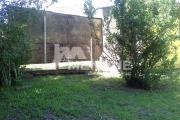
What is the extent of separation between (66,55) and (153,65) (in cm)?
521

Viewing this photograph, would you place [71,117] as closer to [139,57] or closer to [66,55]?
[139,57]

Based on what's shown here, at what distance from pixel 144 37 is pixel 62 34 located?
590 cm

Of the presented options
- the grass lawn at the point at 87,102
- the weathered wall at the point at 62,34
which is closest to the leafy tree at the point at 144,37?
the grass lawn at the point at 87,102

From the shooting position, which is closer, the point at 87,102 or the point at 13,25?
the point at 13,25

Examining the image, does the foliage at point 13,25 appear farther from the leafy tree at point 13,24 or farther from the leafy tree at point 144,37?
the leafy tree at point 144,37

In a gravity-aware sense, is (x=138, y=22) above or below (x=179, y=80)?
above

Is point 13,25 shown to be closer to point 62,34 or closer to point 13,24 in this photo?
point 13,24

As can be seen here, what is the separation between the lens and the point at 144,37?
5297mm

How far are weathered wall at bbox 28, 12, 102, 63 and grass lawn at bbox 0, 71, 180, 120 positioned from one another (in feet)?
13.1

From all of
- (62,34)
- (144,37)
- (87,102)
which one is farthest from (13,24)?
(62,34)

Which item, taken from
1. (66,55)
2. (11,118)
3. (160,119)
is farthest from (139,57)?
(66,55)

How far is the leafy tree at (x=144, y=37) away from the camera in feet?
16.8

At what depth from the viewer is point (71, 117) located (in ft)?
11.4

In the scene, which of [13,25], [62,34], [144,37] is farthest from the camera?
[62,34]
